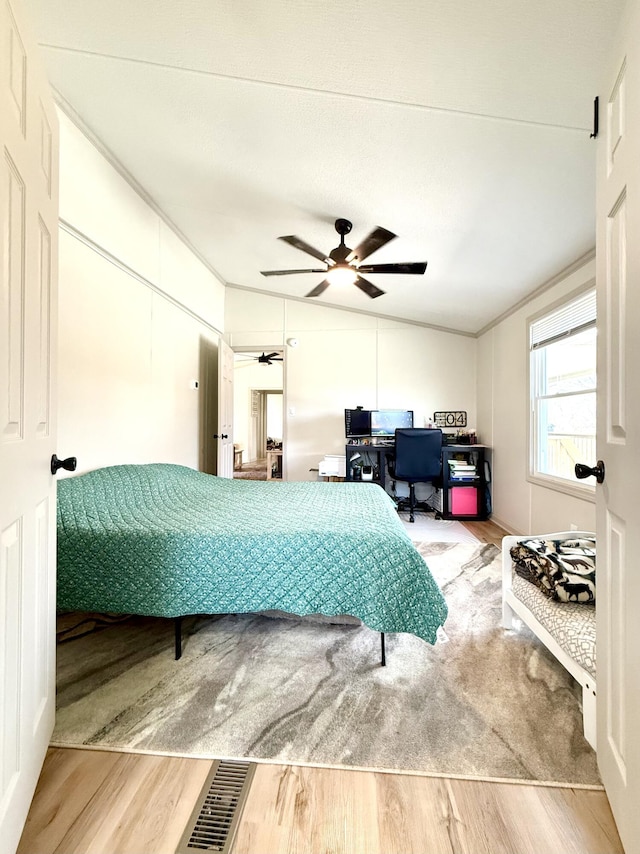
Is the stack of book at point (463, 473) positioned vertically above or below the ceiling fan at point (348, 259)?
below

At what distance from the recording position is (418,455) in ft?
13.5

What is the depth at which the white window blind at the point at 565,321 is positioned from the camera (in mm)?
2646

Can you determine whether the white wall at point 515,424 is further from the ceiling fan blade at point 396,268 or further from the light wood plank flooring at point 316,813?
the light wood plank flooring at point 316,813

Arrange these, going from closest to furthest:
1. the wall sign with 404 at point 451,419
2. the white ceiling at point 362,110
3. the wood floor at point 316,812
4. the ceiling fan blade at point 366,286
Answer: the wood floor at point 316,812
the white ceiling at point 362,110
the ceiling fan blade at point 366,286
the wall sign with 404 at point 451,419

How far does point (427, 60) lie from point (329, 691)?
2552mm

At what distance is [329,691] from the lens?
143 cm

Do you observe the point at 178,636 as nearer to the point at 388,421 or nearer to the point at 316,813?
the point at 316,813

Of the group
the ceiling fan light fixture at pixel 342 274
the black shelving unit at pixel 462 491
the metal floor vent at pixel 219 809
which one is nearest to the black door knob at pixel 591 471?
the metal floor vent at pixel 219 809

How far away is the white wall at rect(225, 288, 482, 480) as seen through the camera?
4.80m

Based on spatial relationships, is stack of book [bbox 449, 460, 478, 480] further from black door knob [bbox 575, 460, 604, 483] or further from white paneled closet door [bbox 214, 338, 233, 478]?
black door knob [bbox 575, 460, 604, 483]

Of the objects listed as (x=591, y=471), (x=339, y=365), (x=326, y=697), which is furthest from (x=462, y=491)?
(x=591, y=471)

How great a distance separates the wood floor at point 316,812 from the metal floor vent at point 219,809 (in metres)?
0.02

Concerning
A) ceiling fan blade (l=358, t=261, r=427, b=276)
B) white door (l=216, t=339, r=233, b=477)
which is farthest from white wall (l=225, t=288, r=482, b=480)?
ceiling fan blade (l=358, t=261, r=427, b=276)

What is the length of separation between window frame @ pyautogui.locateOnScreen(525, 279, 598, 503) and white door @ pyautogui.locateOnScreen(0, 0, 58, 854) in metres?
3.08
